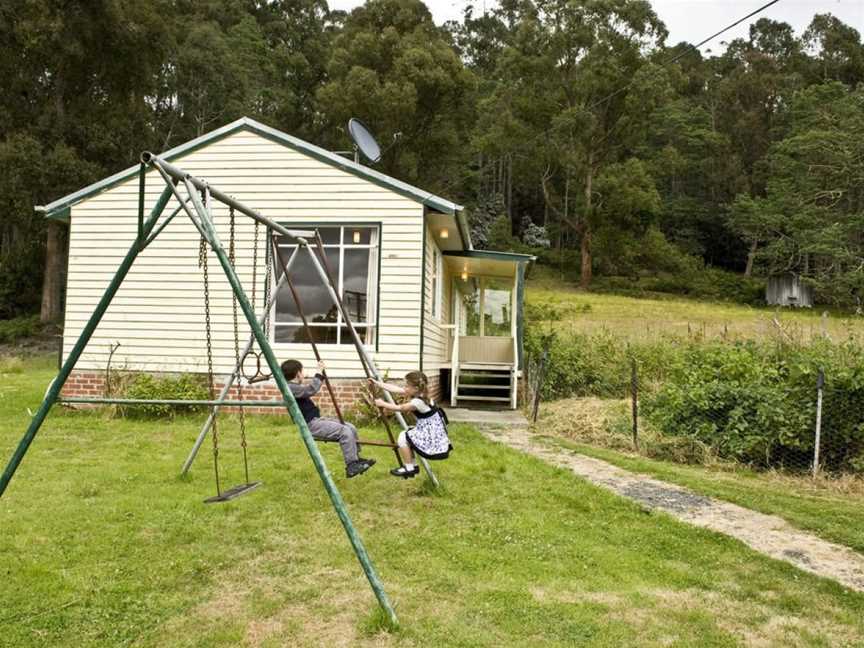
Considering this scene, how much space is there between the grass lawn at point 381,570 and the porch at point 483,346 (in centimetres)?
655

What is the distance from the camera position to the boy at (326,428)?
575 cm

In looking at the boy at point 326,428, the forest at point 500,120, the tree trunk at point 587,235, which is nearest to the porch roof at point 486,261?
the boy at point 326,428

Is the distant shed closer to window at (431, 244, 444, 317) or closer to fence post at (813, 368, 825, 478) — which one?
window at (431, 244, 444, 317)

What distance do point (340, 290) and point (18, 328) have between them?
2010 centimetres

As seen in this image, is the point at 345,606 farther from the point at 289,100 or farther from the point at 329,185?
the point at 289,100

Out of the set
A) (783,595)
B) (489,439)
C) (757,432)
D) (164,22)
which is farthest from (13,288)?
(783,595)

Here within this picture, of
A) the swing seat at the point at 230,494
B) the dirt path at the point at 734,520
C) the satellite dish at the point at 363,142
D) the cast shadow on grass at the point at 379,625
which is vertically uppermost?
the satellite dish at the point at 363,142

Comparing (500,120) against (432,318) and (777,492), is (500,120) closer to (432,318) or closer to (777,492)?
(432,318)

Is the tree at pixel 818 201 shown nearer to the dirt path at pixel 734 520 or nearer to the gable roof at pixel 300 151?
the gable roof at pixel 300 151

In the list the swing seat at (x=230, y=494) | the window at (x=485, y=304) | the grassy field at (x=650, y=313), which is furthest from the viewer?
the grassy field at (x=650, y=313)

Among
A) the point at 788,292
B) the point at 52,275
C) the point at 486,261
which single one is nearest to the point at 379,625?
the point at 486,261

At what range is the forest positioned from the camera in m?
26.6

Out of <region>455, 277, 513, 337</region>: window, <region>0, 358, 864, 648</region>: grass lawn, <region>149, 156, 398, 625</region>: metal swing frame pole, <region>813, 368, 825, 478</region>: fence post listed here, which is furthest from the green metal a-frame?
<region>455, 277, 513, 337</region>: window

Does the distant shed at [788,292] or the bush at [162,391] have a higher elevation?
the distant shed at [788,292]
